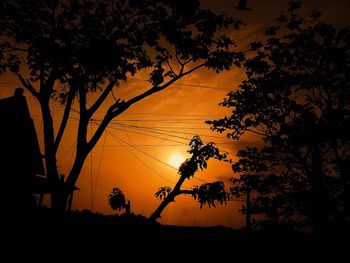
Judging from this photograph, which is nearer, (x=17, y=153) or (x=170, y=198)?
(x=170, y=198)

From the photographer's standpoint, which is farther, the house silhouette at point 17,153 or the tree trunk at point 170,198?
the house silhouette at point 17,153

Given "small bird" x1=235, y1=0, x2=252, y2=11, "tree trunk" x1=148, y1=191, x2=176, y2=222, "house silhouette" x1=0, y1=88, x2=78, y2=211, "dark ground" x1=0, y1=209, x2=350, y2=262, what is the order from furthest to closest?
"house silhouette" x1=0, y1=88, x2=78, y2=211, "tree trunk" x1=148, y1=191, x2=176, y2=222, "dark ground" x1=0, y1=209, x2=350, y2=262, "small bird" x1=235, y1=0, x2=252, y2=11

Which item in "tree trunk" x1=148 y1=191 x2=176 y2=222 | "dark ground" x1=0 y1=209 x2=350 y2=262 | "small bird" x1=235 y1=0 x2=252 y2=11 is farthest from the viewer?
"tree trunk" x1=148 y1=191 x2=176 y2=222

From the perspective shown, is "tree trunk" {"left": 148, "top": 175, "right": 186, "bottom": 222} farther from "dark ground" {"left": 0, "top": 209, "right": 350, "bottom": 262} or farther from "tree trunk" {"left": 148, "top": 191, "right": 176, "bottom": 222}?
"dark ground" {"left": 0, "top": 209, "right": 350, "bottom": 262}

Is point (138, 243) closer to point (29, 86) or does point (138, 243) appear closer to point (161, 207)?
point (161, 207)

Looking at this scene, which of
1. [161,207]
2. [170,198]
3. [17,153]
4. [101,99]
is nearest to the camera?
[101,99]

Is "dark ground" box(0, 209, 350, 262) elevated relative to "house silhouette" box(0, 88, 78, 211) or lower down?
lower down

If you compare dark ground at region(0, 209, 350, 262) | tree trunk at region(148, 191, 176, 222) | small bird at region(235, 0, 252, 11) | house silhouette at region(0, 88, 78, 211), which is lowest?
dark ground at region(0, 209, 350, 262)

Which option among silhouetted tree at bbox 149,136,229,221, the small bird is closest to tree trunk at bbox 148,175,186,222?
silhouetted tree at bbox 149,136,229,221

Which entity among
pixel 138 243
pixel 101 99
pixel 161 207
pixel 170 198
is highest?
pixel 101 99

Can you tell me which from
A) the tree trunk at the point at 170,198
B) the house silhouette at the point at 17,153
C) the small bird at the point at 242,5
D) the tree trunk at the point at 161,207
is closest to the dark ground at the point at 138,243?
the tree trunk at the point at 161,207

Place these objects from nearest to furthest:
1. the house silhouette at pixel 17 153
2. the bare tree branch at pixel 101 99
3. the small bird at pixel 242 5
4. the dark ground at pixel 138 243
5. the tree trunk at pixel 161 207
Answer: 1. the small bird at pixel 242 5
2. the dark ground at pixel 138 243
3. the bare tree branch at pixel 101 99
4. the tree trunk at pixel 161 207
5. the house silhouette at pixel 17 153

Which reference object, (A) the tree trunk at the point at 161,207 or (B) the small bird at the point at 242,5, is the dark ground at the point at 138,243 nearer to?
(A) the tree trunk at the point at 161,207

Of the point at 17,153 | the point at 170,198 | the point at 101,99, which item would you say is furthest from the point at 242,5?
the point at 17,153
